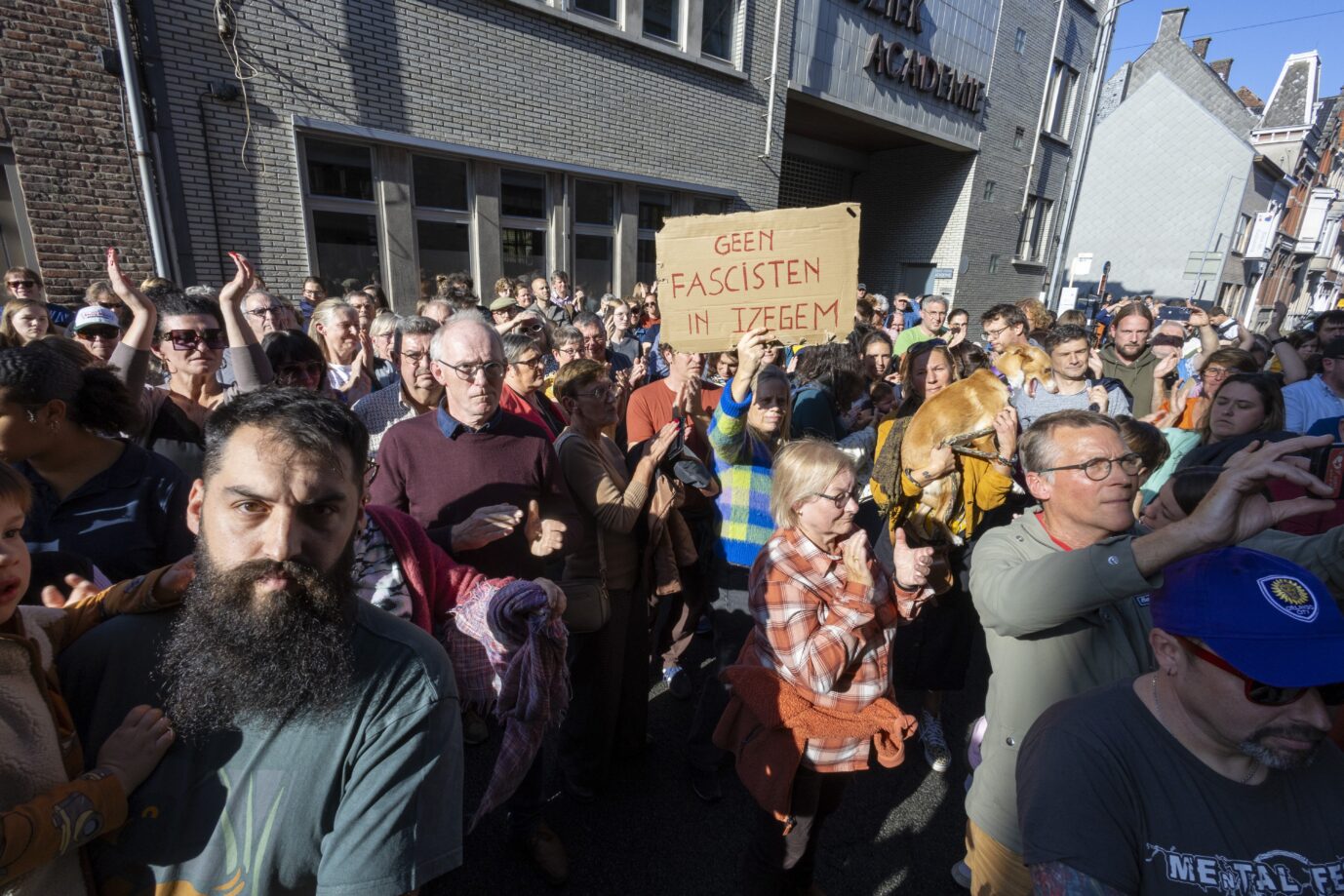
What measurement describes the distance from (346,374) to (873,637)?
395 centimetres

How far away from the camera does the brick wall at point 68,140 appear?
18.6 feet

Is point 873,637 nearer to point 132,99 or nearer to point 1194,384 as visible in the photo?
point 1194,384

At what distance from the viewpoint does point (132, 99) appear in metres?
6.02

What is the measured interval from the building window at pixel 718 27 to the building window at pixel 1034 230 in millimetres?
12718

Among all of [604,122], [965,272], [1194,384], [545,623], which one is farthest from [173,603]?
[965,272]

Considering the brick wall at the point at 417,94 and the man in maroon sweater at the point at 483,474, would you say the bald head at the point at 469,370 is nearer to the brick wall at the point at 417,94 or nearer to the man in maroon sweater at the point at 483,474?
the man in maroon sweater at the point at 483,474

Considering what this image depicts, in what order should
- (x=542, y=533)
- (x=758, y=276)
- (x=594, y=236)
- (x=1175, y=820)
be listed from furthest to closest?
(x=594, y=236) → (x=758, y=276) → (x=542, y=533) → (x=1175, y=820)

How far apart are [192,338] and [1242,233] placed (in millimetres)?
38220

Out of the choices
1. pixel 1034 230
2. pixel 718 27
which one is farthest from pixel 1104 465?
pixel 1034 230

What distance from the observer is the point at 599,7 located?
9.19 m

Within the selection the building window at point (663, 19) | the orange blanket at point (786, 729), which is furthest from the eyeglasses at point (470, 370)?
the building window at point (663, 19)

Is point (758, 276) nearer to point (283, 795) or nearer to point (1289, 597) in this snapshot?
point (1289, 597)

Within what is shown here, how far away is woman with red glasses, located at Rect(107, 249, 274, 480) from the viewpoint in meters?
2.75

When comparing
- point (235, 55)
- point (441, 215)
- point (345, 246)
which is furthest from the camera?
point (441, 215)
